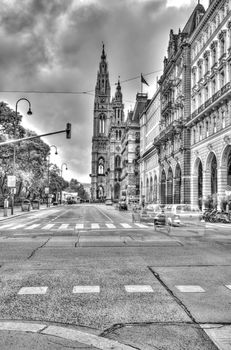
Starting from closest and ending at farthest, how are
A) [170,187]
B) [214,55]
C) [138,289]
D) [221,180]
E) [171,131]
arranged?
[138,289] < [221,180] < [214,55] < [171,131] < [170,187]

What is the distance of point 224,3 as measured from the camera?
141 ft

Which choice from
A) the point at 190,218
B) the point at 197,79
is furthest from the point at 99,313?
the point at 197,79

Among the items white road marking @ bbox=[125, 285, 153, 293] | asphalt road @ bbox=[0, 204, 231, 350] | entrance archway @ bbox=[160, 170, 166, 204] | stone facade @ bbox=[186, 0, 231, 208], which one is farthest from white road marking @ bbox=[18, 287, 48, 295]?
entrance archway @ bbox=[160, 170, 166, 204]

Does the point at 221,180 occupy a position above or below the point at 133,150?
below

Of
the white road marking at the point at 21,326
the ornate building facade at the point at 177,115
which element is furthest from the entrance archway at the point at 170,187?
the white road marking at the point at 21,326

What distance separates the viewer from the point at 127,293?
24.1 feet

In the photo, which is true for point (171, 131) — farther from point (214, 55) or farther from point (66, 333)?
point (66, 333)

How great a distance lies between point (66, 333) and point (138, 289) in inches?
110

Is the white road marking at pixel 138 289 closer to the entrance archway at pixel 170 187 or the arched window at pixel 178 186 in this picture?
the arched window at pixel 178 186

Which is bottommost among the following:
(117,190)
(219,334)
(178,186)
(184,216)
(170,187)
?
(219,334)

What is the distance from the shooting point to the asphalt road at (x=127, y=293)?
A: 17.4 feet

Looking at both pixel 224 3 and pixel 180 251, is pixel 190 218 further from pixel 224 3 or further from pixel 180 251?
pixel 224 3

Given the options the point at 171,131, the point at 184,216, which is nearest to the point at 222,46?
the point at 171,131

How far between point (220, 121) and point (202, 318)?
129ft
